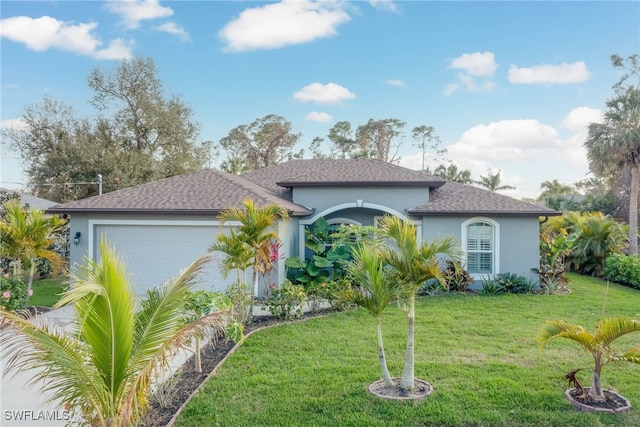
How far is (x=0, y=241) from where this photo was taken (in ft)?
32.8

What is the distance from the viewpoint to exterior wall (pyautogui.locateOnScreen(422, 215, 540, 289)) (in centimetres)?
1314

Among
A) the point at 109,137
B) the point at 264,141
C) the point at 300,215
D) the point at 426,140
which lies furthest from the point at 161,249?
the point at 426,140

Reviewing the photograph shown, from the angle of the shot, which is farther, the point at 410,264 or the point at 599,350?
the point at 410,264

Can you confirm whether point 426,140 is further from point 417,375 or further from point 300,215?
point 417,375

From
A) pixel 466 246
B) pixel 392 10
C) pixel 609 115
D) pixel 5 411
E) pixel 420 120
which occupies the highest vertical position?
pixel 420 120

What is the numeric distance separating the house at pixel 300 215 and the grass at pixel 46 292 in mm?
1467

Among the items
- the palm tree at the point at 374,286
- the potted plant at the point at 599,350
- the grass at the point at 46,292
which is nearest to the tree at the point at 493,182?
the potted plant at the point at 599,350

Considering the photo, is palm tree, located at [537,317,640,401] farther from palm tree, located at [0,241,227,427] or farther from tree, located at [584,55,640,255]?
tree, located at [584,55,640,255]

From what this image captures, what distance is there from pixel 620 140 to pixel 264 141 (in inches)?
1167

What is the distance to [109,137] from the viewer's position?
85.7ft

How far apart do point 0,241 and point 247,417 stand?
9062mm

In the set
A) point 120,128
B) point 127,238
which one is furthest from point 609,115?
point 120,128

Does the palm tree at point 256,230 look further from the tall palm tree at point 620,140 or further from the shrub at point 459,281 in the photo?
the tall palm tree at point 620,140

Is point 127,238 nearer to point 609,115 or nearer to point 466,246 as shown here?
point 466,246
